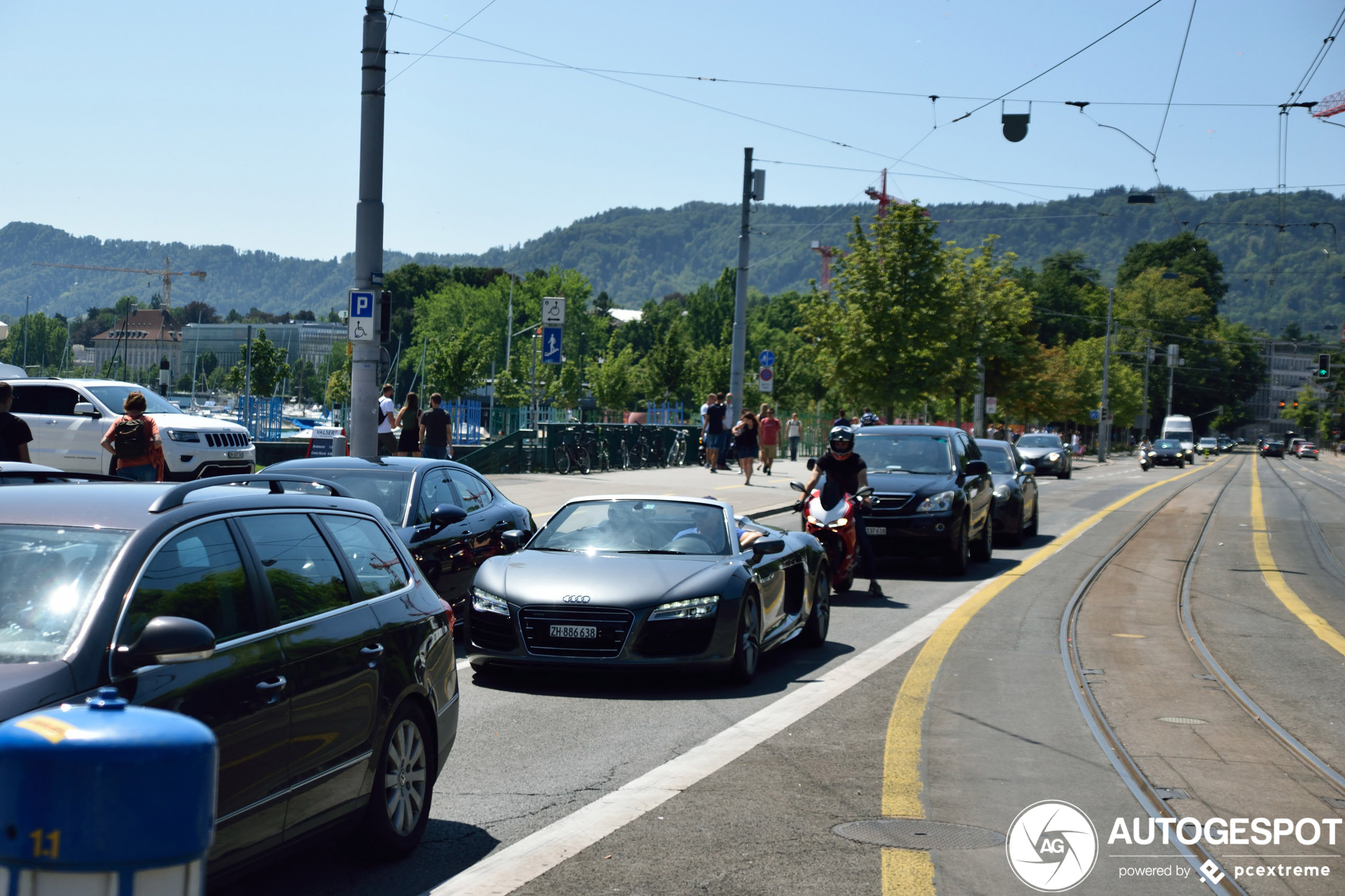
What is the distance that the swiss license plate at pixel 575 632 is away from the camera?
853cm

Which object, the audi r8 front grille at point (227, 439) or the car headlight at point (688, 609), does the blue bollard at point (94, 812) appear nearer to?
the car headlight at point (688, 609)

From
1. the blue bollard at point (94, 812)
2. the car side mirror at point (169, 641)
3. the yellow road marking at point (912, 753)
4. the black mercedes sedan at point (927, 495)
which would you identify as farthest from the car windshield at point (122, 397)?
the blue bollard at point (94, 812)

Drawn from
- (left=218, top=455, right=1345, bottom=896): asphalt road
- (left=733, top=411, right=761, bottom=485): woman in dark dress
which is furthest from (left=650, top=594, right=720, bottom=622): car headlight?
(left=733, top=411, right=761, bottom=485): woman in dark dress

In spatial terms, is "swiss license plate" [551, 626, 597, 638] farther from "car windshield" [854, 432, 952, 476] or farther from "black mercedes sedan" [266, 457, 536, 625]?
"car windshield" [854, 432, 952, 476]

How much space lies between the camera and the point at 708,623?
8.63m

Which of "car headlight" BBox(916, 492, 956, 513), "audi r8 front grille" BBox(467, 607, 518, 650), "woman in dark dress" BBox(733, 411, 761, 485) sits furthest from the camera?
"woman in dark dress" BBox(733, 411, 761, 485)

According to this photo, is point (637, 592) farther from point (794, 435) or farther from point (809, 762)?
point (794, 435)

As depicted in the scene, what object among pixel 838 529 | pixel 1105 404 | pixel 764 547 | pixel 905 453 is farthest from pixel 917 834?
pixel 1105 404

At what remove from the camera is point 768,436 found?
3488 cm

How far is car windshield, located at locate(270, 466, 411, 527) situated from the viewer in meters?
10.8

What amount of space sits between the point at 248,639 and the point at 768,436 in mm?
30858

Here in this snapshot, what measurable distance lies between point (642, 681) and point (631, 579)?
863mm

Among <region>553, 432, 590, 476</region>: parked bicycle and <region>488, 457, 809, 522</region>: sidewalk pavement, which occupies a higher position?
<region>553, 432, 590, 476</region>: parked bicycle

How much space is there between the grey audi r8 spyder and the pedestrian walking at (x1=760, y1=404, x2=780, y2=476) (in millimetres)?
24608
